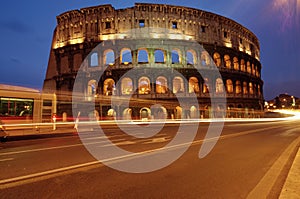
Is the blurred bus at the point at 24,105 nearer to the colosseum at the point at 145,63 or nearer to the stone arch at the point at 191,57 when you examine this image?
the colosseum at the point at 145,63

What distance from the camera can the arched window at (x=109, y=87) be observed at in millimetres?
31797

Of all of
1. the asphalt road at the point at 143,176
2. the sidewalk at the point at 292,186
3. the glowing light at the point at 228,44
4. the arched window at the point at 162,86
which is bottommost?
the asphalt road at the point at 143,176

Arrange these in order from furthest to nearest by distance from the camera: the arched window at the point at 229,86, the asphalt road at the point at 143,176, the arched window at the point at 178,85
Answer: the arched window at the point at 229,86
the arched window at the point at 178,85
the asphalt road at the point at 143,176

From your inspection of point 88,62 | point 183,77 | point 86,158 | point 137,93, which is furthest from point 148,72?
point 86,158

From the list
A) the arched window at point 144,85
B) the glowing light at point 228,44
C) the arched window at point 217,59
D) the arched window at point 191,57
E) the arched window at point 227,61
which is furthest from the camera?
the glowing light at point 228,44

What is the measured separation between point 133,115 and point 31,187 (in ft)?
89.9

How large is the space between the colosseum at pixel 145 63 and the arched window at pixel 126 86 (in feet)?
0.51

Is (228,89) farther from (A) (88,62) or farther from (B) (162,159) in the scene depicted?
(B) (162,159)

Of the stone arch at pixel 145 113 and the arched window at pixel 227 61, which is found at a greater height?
the arched window at pixel 227 61

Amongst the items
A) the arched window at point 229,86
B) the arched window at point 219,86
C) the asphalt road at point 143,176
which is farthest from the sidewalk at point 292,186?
the arched window at point 229,86

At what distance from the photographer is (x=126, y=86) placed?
34094 mm

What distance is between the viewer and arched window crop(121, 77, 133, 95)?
31.9 m

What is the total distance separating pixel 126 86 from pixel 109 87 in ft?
9.15

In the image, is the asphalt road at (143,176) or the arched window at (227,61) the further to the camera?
the arched window at (227,61)
